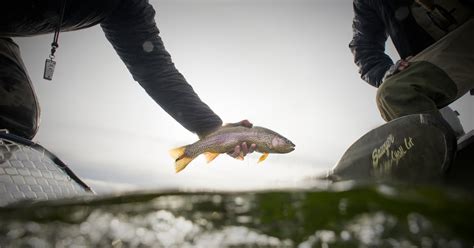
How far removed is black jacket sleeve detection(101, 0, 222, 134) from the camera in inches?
161

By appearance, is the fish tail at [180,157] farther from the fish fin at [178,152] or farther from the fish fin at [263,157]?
the fish fin at [263,157]

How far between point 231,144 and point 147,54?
8.87 ft

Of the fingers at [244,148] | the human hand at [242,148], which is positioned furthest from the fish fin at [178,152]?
the fingers at [244,148]

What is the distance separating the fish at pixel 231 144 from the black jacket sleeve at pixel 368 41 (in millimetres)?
2558

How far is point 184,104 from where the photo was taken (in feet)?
14.1

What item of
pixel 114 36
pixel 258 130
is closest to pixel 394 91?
pixel 114 36

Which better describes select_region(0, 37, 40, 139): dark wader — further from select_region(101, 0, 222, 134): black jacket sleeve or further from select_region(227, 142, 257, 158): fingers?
select_region(227, 142, 257, 158): fingers

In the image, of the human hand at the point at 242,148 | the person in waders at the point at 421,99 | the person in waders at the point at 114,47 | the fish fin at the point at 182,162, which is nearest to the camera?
the person in waders at the point at 421,99

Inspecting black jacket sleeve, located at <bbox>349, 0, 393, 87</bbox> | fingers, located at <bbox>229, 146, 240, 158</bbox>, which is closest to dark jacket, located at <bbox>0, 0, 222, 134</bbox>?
fingers, located at <bbox>229, 146, 240, 158</bbox>

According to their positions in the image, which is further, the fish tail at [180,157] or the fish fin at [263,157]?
the fish fin at [263,157]

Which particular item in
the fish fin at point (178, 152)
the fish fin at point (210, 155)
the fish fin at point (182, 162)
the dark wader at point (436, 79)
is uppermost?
the dark wader at point (436, 79)

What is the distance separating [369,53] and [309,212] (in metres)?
3.51

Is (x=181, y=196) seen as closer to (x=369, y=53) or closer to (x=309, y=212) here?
(x=309, y=212)

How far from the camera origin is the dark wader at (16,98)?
2727 mm
